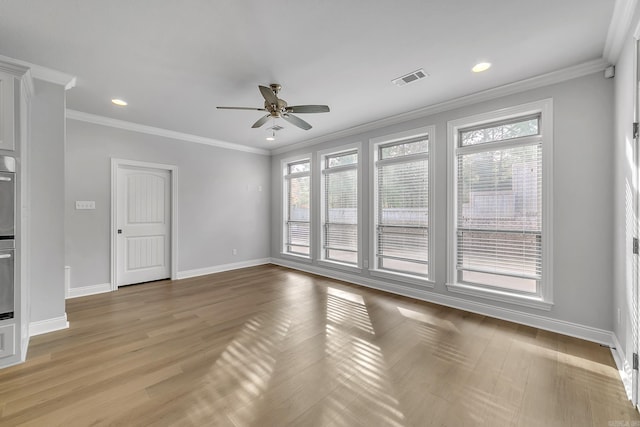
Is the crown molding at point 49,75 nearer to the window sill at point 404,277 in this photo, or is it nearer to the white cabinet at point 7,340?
the white cabinet at point 7,340

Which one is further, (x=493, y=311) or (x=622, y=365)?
(x=493, y=311)

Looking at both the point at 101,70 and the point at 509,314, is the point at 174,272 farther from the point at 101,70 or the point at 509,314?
the point at 509,314

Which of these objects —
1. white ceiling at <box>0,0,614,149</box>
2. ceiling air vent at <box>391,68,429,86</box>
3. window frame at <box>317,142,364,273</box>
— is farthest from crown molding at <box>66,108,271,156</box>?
ceiling air vent at <box>391,68,429,86</box>

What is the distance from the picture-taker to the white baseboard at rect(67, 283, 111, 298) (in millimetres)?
4030

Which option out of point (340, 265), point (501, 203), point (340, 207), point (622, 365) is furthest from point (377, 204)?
point (622, 365)

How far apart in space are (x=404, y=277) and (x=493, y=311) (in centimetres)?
125

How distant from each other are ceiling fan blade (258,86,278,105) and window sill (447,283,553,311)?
3.31m

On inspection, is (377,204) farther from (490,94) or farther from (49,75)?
(49,75)

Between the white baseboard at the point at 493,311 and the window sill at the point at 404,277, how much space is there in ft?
0.31

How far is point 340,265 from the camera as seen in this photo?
205 inches

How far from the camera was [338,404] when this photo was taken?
182 centimetres

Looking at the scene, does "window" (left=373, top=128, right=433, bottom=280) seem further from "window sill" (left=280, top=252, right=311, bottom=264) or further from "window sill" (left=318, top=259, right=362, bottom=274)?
"window sill" (left=280, top=252, right=311, bottom=264)

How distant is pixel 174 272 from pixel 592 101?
21.4 feet

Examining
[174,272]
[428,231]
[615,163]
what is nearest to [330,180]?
[428,231]
